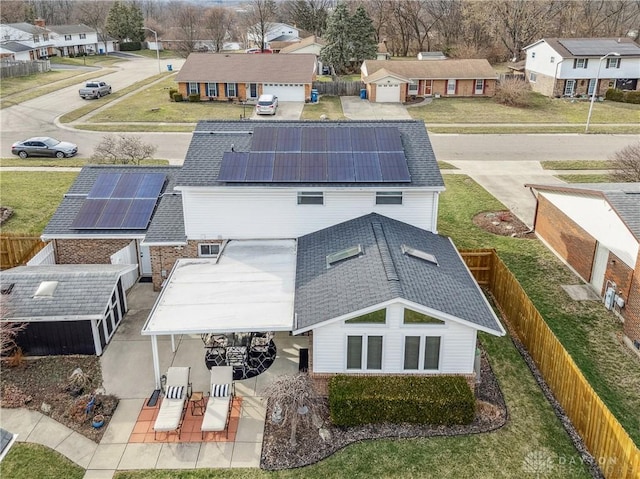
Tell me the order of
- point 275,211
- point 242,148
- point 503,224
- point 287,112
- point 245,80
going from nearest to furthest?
point 275,211
point 242,148
point 503,224
point 287,112
point 245,80

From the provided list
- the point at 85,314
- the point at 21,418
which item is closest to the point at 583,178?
the point at 85,314

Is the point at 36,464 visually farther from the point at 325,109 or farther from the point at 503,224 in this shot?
the point at 325,109

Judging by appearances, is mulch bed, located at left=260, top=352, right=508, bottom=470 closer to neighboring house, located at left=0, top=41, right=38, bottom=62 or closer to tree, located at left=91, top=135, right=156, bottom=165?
tree, located at left=91, top=135, right=156, bottom=165

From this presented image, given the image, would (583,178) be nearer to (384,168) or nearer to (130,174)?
(384,168)

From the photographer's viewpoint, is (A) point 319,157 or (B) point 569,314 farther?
(A) point 319,157

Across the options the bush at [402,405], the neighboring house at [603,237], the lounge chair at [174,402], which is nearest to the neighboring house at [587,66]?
the neighboring house at [603,237]

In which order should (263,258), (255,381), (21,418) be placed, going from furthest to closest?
(263,258)
(255,381)
(21,418)

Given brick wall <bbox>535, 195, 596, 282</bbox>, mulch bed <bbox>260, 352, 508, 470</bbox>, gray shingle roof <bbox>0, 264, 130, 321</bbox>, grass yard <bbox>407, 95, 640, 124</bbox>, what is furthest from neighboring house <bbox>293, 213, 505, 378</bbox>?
grass yard <bbox>407, 95, 640, 124</bbox>

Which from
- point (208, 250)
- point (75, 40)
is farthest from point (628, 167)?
point (75, 40)
